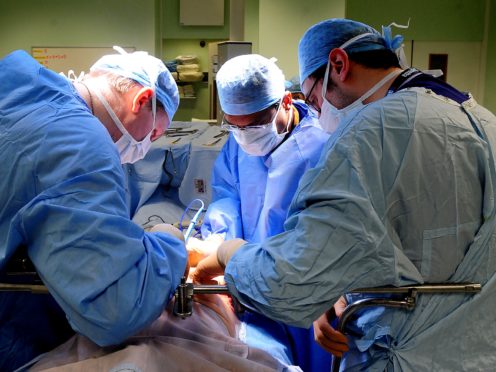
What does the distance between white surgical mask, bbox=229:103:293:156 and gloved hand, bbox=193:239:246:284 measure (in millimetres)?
632

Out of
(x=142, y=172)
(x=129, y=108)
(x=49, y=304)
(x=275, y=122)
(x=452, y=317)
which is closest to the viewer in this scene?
(x=452, y=317)

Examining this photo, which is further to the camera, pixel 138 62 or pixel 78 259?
pixel 138 62

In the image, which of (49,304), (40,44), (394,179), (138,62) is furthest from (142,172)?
(40,44)

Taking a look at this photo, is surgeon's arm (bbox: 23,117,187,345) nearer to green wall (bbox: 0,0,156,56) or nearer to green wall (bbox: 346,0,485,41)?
green wall (bbox: 0,0,156,56)

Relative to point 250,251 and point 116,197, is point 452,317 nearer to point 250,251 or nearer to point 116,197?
point 250,251

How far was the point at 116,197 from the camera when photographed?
1.02 m

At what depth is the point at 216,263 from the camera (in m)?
1.43

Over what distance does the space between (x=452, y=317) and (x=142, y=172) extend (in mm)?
2252

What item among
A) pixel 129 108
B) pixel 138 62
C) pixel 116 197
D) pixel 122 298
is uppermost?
pixel 138 62

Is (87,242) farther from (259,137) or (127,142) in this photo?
(259,137)

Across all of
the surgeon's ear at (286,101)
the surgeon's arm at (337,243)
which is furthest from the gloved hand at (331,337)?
the surgeon's ear at (286,101)

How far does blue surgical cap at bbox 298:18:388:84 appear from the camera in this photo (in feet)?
4.45

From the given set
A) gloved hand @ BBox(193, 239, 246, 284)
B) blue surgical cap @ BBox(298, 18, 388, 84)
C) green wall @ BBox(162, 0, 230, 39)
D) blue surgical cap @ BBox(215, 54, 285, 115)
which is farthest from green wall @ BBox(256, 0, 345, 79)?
gloved hand @ BBox(193, 239, 246, 284)

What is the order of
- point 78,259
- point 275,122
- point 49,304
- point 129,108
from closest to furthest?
point 78,259 → point 49,304 → point 129,108 → point 275,122
